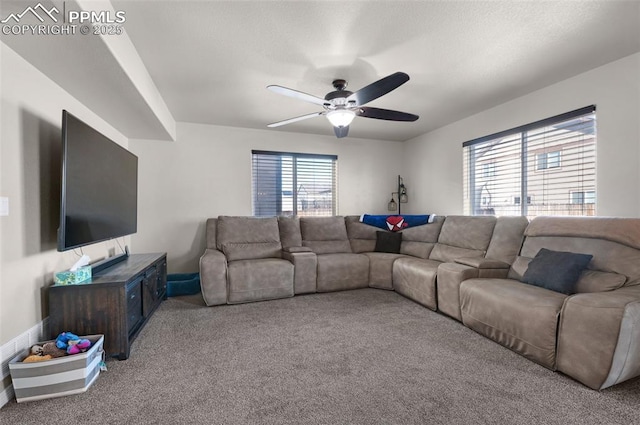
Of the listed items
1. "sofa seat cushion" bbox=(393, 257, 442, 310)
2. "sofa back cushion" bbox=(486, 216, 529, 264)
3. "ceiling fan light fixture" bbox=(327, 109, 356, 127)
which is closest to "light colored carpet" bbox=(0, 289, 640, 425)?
"sofa seat cushion" bbox=(393, 257, 442, 310)

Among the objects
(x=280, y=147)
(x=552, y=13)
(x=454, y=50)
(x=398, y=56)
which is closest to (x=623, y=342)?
(x=552, y=13)

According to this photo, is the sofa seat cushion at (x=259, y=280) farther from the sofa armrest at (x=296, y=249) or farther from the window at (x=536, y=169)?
the window at (x=536, y=169)

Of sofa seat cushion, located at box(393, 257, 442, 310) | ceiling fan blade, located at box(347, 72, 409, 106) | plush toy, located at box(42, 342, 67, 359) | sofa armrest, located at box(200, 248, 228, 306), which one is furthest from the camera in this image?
sofa armrest, located at box(200, 248, 228, 306)

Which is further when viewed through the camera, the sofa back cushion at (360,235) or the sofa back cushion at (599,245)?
the sofa back cushion at (360,235)

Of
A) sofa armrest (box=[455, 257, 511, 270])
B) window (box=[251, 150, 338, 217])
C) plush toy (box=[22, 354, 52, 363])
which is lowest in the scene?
plush toy (box=[22, 354, 52, 363])

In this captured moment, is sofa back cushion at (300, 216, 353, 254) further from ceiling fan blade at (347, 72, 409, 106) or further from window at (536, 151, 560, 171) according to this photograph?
window at (536, 151, 560, 171)

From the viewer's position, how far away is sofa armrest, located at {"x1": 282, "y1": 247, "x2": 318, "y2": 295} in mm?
3674

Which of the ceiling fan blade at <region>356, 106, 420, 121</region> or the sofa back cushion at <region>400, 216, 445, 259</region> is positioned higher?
the ceiling fan blade at <region>356, 106, 420, 121</region>

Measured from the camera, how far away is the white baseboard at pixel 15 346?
1.61 metres

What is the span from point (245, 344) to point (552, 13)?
324 cm

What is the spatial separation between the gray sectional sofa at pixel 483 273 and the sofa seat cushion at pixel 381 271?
14mm

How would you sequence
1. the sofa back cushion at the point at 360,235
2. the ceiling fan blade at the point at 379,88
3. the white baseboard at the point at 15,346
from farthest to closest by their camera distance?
the sofa back cushion at the point at 360,235 < the ceiling fan blade at the point at 379,88 < the white baseboard at the point at 15,346

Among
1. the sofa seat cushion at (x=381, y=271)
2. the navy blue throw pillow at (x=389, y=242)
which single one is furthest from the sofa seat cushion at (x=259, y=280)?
the navy blue throw pillow at (x=389, y=242)

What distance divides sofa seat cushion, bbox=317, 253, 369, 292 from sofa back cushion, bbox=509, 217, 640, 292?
1785mm
